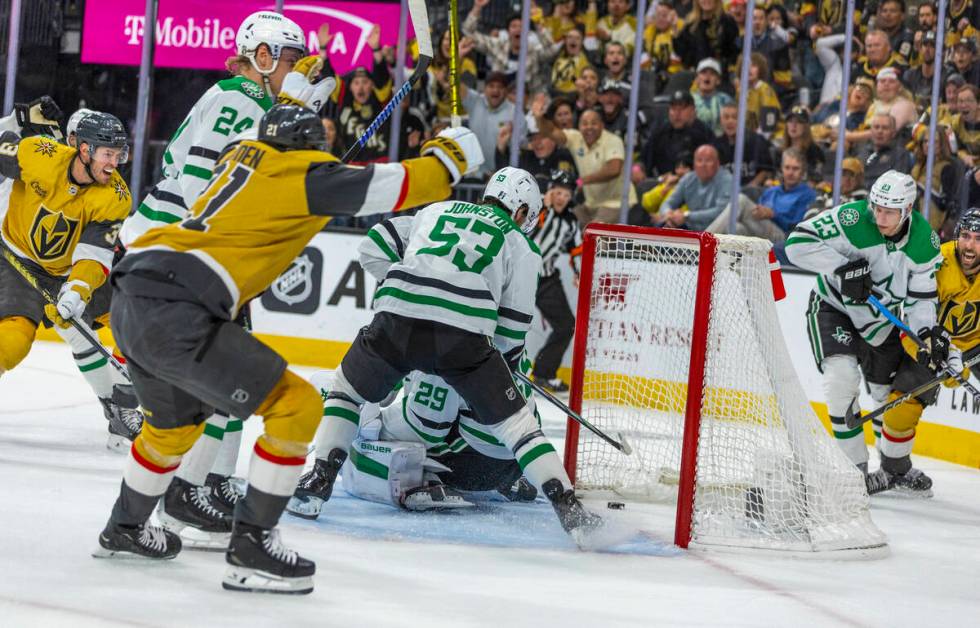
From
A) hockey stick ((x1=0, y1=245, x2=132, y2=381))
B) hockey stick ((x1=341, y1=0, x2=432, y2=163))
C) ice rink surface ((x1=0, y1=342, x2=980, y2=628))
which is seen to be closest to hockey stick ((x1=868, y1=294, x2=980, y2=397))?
ice rink surface ((x1=0, y1=342, x2=980, y2=628))

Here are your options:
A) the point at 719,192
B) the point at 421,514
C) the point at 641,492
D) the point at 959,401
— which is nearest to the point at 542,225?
the point at 719,192

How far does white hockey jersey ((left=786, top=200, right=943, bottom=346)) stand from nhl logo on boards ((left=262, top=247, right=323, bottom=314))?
3.19m

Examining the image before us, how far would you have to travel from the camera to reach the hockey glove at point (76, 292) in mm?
3941

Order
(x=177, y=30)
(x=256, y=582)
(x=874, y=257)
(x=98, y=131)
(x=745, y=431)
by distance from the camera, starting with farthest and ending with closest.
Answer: (x=177, y=30), (x=874, y=257), (x=98, y=131), (x=745, y=431), (x=256, y=582)

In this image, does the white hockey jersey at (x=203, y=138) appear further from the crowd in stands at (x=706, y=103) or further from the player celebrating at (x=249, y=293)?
the crowd in stands at (x=706, y=103)

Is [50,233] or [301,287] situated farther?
[301,287]

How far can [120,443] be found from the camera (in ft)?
14.5

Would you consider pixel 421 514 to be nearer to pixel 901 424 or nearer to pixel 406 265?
pixel 406 265

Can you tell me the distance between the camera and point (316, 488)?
3461 millimetres

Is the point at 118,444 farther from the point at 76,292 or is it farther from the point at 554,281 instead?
the point at 554,281

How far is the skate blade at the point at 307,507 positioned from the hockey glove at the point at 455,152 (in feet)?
3.77

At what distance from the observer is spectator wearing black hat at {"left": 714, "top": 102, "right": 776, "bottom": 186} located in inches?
265

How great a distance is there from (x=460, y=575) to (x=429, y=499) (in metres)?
0.73

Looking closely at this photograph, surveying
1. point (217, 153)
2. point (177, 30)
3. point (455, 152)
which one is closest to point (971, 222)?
point (455, 152)
